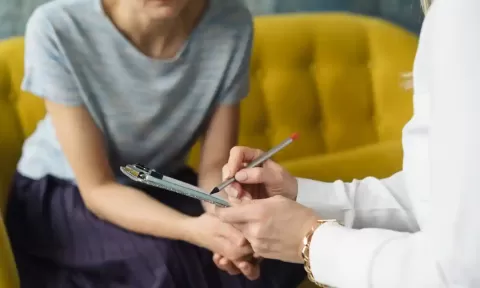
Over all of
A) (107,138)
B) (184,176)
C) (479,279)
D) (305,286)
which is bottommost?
(305,286)

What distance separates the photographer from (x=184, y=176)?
1.15 m

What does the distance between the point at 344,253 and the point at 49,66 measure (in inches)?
22.7

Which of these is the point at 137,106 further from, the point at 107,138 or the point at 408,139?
the point at 408,139

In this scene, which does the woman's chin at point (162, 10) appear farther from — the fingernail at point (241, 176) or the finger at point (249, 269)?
the finger at point (249, 269)

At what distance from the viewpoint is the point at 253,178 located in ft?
2.89

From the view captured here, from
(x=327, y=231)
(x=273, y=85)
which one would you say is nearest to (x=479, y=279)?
(x=327, y=231)

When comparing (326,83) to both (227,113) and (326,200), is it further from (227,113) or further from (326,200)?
(326,200)

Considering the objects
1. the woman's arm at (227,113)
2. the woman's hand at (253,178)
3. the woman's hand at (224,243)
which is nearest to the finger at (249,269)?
the woman's hand at (224,243)

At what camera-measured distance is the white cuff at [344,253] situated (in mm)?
677

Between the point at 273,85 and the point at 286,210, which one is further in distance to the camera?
the point at 273,85

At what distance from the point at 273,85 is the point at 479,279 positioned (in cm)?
93

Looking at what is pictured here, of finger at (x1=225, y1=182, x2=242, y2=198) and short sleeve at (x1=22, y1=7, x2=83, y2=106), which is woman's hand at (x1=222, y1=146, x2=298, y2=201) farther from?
short sleeve at (x1=22, y1=7, x2=83, y2=106)

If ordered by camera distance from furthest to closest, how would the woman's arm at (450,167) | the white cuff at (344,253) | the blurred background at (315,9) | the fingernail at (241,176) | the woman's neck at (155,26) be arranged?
the blurred background at (315,9)
the woman's neck at (155,26)
the fingernail at (241,176)
the white cuff at (344,253)
the woman's arm at (450,167)

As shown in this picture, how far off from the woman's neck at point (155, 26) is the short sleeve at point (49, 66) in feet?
0.38
